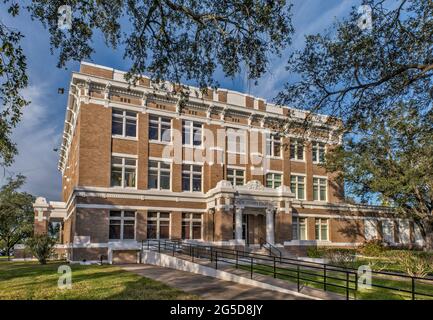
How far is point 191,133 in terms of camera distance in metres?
30.7

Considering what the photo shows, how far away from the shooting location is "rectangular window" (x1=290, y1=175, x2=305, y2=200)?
3509 cm

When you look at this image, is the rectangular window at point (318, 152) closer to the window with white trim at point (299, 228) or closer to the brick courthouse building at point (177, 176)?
the brick courthouse building at point (177, 176)

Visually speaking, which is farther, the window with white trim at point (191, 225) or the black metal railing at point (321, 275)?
the window with white trim at point (191, 225)

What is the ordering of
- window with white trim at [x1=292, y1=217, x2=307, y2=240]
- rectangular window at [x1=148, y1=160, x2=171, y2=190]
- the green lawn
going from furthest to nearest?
window with white trim at [x1=292, y1=217, x2=307, y2=240] < rectangular window at [x1=148, y1=160, x2=171, y2=190] < the green lawn

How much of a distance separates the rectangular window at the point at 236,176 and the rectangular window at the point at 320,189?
854 cm

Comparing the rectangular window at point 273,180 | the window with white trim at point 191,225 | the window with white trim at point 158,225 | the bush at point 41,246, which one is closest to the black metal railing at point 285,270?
the window with white trim at point 158,225

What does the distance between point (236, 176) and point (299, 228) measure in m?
8.06

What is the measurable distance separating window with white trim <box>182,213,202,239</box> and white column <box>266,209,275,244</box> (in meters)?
5.38

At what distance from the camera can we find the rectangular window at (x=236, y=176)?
31.9m

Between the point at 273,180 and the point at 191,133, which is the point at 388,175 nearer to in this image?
the point at 273,180

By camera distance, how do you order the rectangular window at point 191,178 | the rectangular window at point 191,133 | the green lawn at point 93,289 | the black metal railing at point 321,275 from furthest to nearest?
the rectangular window at point 191,133 < the rectangular window at point 191,178 < the green lawn at point 93,289 < the black metal railing at point 321,275

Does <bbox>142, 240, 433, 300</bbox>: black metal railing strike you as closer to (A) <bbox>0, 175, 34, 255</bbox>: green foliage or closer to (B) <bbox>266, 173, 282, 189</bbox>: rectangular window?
(B) <bbox>266, 173, 282, 189</bbox>: rectangular window

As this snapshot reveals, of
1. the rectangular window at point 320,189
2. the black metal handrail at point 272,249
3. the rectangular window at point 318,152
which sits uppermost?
the rectangular window at point 318,152

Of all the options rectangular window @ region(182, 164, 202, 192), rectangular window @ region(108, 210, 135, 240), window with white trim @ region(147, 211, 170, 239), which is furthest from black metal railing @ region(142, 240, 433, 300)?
rectangular window @ region(182, 164, 202, 192)
